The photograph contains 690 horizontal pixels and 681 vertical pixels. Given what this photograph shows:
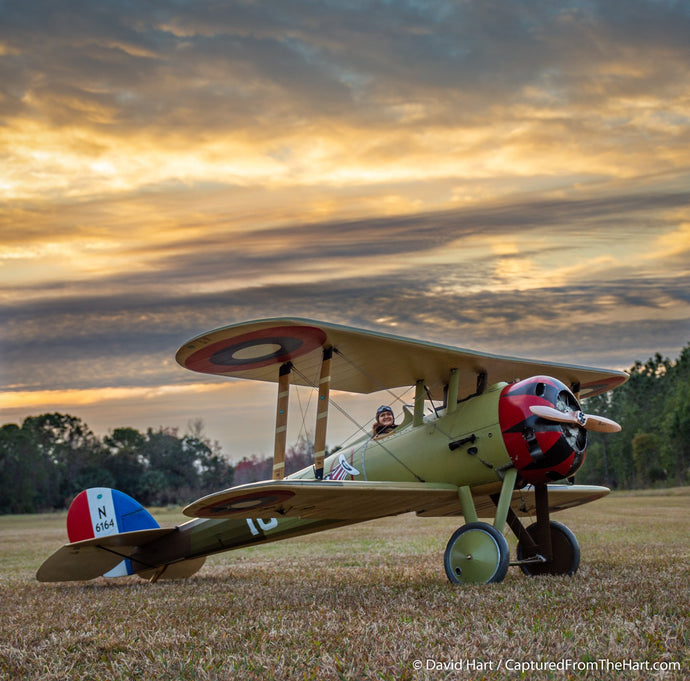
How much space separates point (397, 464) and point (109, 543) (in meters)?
3.81

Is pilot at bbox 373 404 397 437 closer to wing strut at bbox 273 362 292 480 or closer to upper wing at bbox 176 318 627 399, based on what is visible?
upper wing at bbox 176 318 627 399

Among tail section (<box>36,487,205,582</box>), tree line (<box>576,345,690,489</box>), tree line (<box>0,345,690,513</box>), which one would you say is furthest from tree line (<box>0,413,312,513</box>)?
tail section (<box>36,487,205,582</box>)

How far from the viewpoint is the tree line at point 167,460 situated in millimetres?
64438

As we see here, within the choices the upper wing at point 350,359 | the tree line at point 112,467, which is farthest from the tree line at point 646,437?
the upper wing at point 350,359

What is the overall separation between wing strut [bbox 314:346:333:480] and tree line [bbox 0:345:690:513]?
5319cm

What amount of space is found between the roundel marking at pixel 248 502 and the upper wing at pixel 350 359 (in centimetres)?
169

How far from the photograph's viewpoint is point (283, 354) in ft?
29.2

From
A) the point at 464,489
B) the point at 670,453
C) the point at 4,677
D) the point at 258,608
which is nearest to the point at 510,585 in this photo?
the point at 464,489

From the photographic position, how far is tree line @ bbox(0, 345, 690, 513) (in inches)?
2537

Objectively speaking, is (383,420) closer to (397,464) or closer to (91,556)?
(397,464)

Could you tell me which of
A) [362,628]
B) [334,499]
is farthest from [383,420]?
[362,628]

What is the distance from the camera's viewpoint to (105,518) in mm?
9773

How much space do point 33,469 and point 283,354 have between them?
66.2 m

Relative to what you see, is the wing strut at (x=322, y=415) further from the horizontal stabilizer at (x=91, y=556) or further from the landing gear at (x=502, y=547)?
the horizontal stabilizer at (x=91, y=556)
